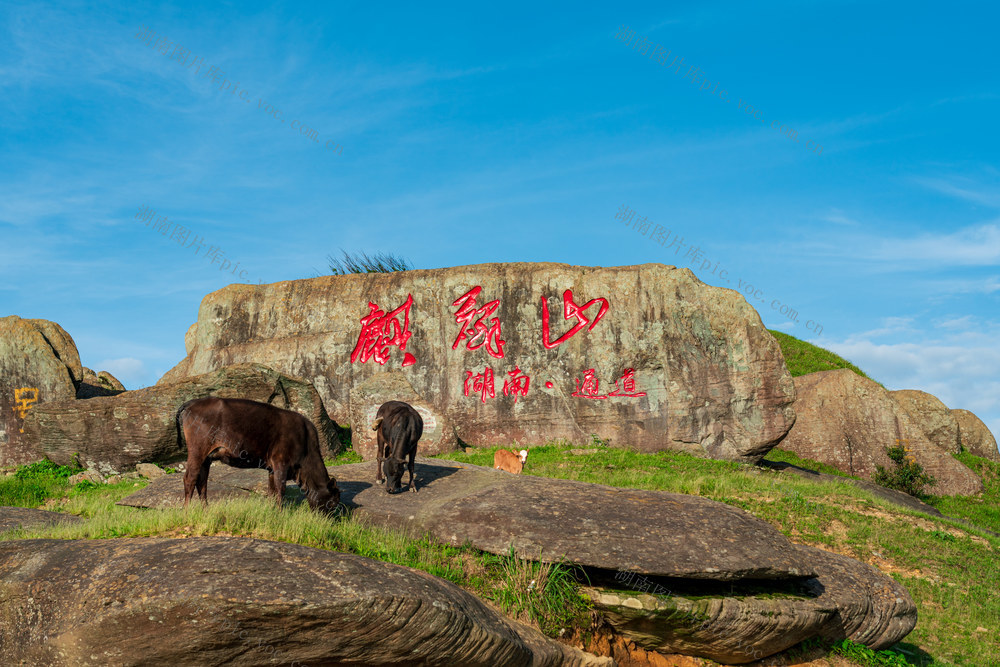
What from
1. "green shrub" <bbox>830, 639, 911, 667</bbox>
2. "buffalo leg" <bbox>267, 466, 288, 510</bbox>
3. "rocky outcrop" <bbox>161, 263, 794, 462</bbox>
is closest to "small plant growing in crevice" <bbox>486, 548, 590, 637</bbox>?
"buffalo leg" <bbox>267, 466, 288, 510</bbox>

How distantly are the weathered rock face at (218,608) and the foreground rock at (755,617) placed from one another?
8.87 feet

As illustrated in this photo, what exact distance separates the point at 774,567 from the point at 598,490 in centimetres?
281

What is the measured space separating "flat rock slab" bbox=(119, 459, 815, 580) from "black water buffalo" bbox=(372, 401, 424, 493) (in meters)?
0.29

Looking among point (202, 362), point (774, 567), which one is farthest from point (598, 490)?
point (202, 362)

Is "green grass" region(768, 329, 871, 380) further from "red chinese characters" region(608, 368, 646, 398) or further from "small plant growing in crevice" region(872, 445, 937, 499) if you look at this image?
"red chinese characters" region(608, 368, 646, 398)

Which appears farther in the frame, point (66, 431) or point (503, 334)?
point (503, 334)

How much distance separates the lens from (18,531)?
10.7 m

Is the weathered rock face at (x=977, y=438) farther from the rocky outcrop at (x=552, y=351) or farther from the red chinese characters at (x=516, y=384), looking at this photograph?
the red chinese characters at (x=516, y=384)

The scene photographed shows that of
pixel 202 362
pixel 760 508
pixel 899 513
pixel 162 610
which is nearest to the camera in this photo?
pixel 162 610

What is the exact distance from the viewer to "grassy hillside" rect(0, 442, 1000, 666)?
32.0 ft

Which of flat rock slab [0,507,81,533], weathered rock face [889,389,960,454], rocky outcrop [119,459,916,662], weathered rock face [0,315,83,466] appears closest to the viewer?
rocky outcrop [119,459,916,662]

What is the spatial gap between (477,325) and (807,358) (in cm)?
2101

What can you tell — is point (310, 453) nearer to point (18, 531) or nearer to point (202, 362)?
point (18, 531)

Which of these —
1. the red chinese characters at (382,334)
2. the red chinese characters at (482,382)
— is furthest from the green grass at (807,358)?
the red chinese characters at (382,334)
